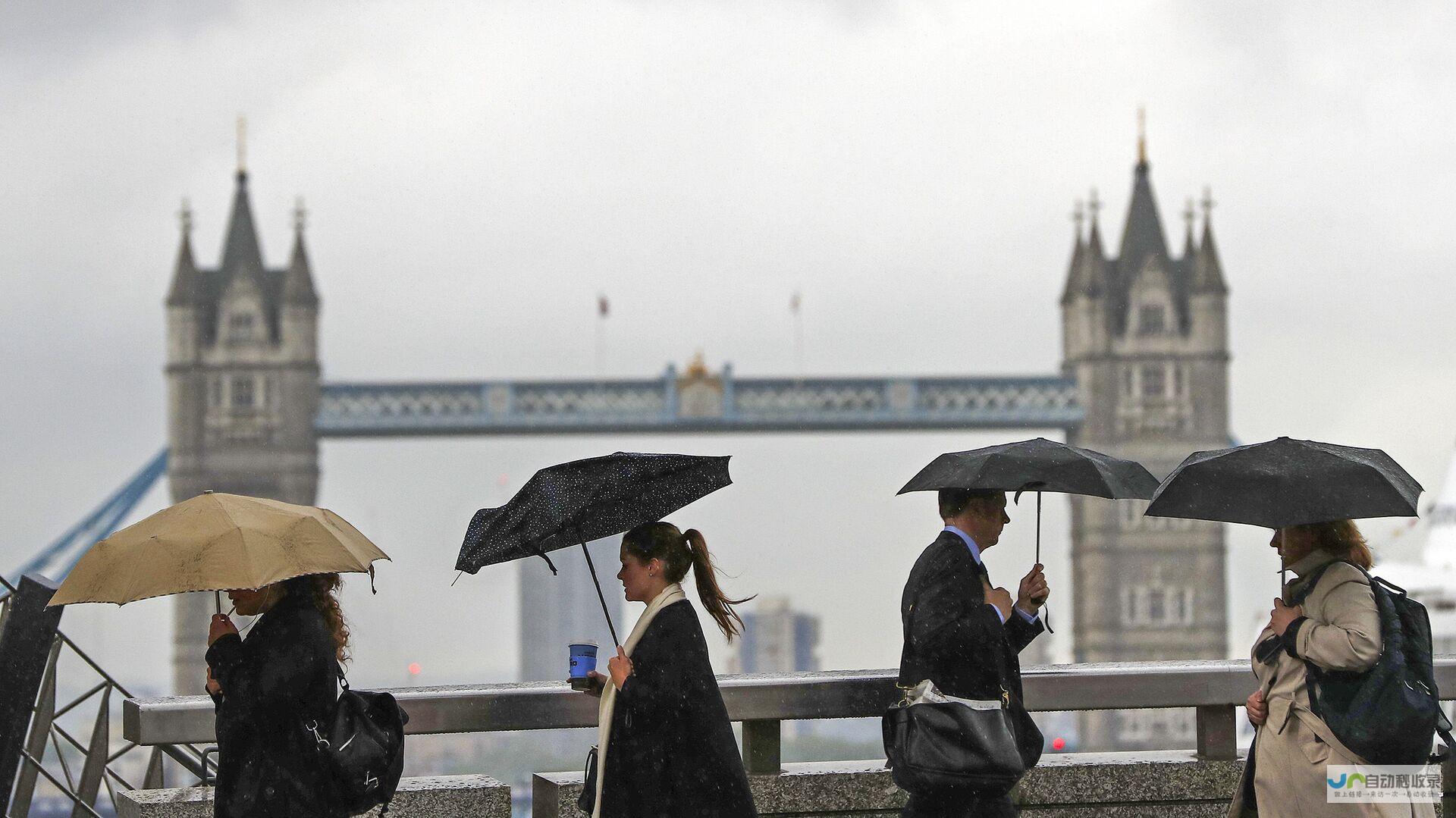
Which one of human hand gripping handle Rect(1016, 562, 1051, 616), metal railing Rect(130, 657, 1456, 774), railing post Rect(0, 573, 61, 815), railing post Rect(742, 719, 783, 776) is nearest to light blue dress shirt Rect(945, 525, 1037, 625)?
human hand gripping handle Rect(1016, 562, 1051, 616)

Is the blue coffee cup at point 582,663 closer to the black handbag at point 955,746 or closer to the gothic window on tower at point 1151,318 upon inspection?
the black handbag at point 955,746

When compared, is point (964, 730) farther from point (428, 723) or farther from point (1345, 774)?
point (428, 723)

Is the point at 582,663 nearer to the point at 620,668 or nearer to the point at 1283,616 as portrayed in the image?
the point at 620,668

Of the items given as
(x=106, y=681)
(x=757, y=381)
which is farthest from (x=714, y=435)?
(x=106, y=681)

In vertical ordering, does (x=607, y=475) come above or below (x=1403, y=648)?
above

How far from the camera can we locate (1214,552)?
66375 millimetres

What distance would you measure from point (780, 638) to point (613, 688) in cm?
11225

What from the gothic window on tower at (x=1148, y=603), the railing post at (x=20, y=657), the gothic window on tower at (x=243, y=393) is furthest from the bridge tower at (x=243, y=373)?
the railing post at (x=20, y=657)

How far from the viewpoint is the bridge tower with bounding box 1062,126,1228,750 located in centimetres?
6562

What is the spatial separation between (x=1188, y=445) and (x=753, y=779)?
6388 centimetres

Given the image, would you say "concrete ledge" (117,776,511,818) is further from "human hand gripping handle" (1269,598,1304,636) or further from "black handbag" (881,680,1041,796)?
"human hand gripping handle" (1269,598,1304,636)

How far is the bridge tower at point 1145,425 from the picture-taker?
65625 millimetres

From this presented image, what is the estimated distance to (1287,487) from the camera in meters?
4.09

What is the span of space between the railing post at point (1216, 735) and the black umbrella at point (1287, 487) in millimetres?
1138
